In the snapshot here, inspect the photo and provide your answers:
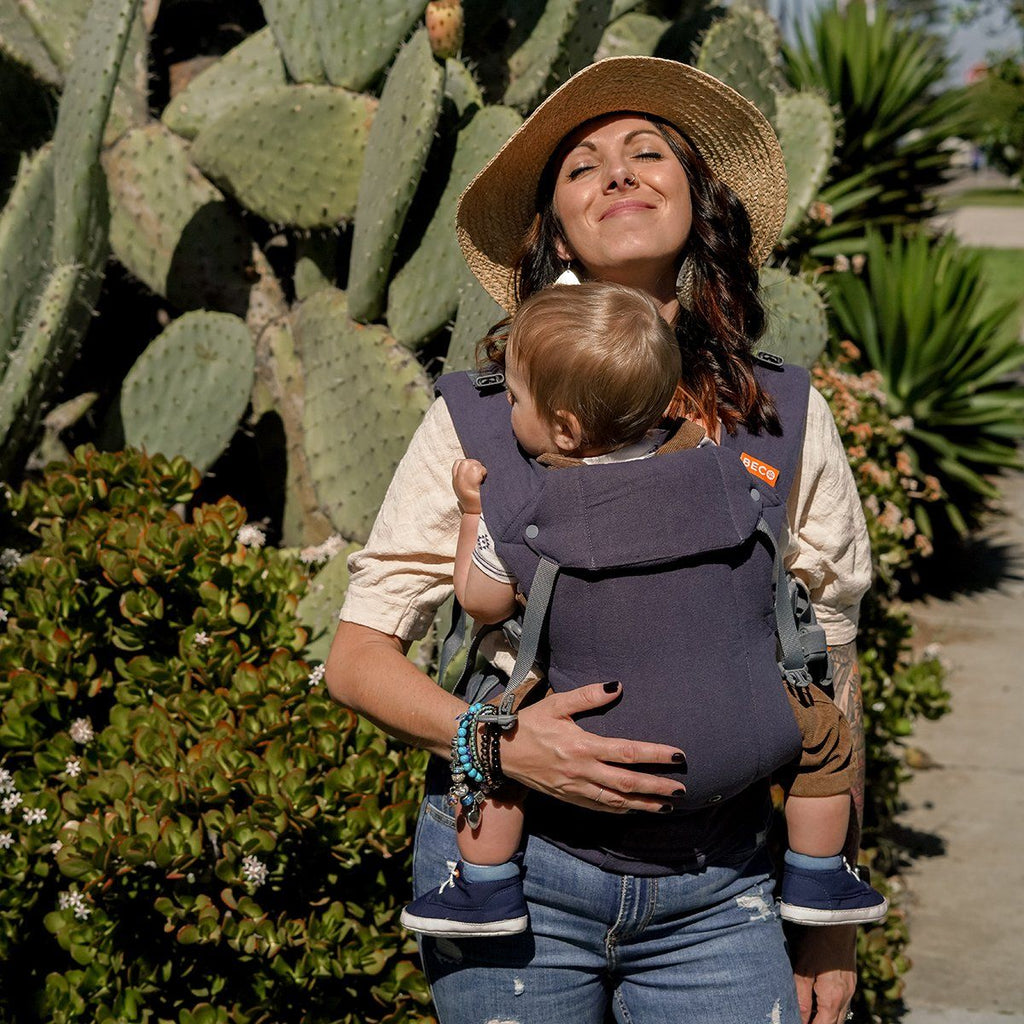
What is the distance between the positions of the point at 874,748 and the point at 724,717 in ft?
8.36

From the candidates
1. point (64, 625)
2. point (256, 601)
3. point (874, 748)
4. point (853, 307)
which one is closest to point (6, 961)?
point (64, 625)

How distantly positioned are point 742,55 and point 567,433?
3.14 meters

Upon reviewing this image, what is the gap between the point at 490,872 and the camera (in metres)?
1.79

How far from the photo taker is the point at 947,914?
13.6 ft

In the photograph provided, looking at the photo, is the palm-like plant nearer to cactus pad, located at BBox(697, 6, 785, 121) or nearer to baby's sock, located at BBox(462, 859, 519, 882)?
cactus pad, located at BBox(697, 6, 785, 121)

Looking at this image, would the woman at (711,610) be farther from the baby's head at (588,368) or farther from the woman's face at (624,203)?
the baby's head at (588,368)

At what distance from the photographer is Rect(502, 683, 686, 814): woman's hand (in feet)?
5.56

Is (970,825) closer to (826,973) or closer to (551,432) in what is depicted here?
(826,973)

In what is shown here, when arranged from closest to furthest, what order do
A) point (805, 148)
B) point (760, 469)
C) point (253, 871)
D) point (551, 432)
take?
point (551, 432)
point (760, 469)
point (253, 871)
point (805, 148)

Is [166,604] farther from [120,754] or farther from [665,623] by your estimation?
[665,623]

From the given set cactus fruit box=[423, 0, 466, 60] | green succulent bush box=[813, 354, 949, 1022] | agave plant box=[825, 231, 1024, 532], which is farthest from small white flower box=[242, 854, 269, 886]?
agave plant box=[825, 231, 1024, 532]

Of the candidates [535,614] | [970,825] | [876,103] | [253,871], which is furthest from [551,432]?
[876,103]

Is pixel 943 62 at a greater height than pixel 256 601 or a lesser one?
greater

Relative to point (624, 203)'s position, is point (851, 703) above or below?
below
